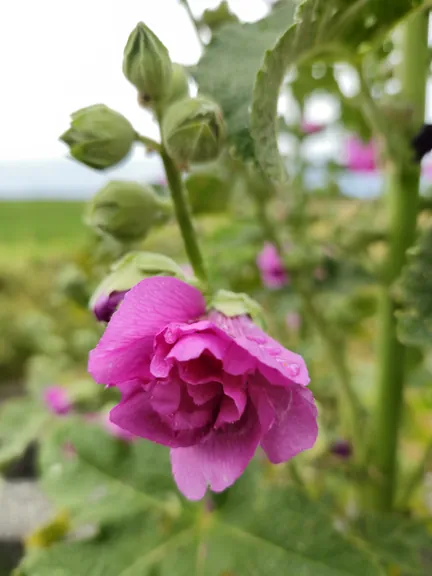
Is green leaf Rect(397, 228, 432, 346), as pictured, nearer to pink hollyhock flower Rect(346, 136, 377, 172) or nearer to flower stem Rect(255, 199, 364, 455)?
flower stem Rect(255, 199, 364, 455)

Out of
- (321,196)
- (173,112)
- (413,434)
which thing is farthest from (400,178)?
(413,434)

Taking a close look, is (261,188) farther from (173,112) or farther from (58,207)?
(58,207)

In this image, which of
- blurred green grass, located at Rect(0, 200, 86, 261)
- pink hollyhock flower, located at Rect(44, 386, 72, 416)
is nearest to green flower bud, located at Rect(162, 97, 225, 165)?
pink hollyhock flower, located at Rect(44, 386, 72, 416)

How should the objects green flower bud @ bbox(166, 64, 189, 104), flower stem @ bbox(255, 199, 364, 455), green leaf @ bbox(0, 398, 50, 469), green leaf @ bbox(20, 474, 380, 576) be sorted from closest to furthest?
green flower bud @ bbox(166, 64, 189, 104), green leaf @ bbox(20, 474, 380, 576), flower stem @ bbox(255, 199, 364, 455), green leaf @ bbox(0, 398, 50, 469)

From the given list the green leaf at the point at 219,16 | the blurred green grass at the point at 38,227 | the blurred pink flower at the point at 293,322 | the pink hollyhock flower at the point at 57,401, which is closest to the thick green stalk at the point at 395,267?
the green leaf at the point at 219,16

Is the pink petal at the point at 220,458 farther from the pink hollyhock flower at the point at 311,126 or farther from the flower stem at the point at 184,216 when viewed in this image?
the pink hollyhock flower at the point at 311,126
